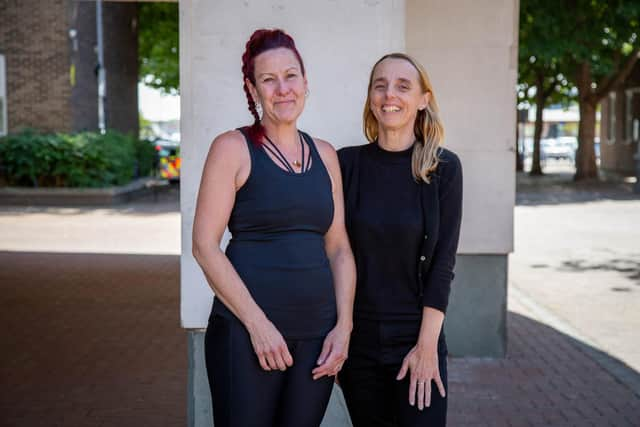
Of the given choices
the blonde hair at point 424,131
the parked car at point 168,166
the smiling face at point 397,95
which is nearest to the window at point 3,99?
the parked car at point 168,166

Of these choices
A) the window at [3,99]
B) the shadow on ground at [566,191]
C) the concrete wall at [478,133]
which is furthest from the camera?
the shadow on ground at [566,191]

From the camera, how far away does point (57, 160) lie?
19.4m

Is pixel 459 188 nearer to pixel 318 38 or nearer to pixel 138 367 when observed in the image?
pixel 318 38

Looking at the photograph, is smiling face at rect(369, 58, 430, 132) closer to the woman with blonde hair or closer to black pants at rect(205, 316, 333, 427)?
the woman with blonde hair

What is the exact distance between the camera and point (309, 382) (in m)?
2.75

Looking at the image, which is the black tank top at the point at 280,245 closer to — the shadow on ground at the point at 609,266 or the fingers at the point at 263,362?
the fingers at the point at 263,362

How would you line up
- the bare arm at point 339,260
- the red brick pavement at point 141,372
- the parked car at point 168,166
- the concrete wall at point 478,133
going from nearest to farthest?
1. the bare arm at point 339,260
2. the red brick pavement at point 141,372
3. the concrete wall at point 478,133
4. the parked car at point 168,166

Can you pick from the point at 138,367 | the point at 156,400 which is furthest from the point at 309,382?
the point at 138,367

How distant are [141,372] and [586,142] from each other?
23.9m

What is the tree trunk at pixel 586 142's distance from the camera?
2762 centimetres

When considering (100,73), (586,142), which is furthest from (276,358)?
(586,142)

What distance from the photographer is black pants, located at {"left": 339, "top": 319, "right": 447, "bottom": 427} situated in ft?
9.67

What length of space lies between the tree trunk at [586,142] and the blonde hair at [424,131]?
84.7 feet

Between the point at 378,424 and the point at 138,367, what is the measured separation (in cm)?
382
